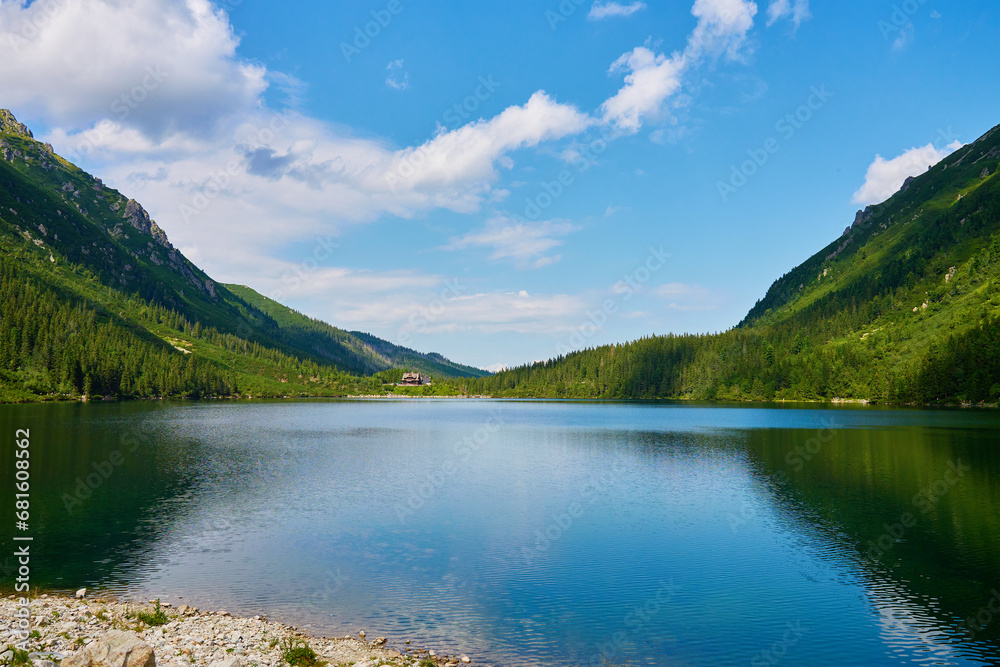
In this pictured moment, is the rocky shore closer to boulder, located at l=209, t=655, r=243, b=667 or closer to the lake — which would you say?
boulder, located at l=209, t=655, r=243, b=667

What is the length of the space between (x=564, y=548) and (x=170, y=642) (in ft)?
71.0

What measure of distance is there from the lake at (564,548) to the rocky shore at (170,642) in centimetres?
138

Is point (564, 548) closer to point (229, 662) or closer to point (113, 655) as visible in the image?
point (229, 662)

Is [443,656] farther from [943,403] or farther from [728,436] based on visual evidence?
[943,403]

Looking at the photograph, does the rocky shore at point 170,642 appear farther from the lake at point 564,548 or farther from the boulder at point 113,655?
the lake at point 564,548

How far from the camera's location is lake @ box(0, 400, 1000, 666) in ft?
74.9

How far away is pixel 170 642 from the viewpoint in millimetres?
20219

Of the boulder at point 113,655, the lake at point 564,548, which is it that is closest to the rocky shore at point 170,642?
the boulder at point 113,655

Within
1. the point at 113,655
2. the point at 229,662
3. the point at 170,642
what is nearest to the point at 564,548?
the point at 229,662

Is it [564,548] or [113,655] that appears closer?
[113,655]

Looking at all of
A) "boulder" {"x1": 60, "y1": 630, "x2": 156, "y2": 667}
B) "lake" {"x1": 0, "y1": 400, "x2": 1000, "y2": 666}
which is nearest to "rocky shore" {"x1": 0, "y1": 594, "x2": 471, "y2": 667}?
"boulder" {"x1": 60, "y1": 630, "x2": 156, "y2": 667}

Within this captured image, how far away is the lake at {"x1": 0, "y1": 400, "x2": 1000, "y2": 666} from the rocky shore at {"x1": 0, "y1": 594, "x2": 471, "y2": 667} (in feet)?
4.52

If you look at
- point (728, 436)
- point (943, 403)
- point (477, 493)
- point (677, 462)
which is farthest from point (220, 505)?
point (943, 403)

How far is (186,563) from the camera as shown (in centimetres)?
3069
